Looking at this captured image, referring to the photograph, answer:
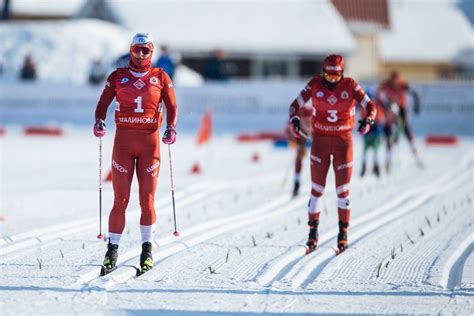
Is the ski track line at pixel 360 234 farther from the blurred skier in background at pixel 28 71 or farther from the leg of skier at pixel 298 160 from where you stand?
the blurred skier in background at pixel 28 71

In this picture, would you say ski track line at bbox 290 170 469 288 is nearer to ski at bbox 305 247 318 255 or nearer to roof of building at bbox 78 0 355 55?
ski at bbox 305 247 318 255

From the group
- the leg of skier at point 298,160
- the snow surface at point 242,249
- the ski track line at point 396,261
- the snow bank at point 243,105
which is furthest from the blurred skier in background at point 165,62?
the ski track line at point 396,261

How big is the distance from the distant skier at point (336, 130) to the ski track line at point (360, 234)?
0.56m

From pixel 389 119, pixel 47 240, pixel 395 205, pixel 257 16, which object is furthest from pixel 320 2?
pixel 47 240

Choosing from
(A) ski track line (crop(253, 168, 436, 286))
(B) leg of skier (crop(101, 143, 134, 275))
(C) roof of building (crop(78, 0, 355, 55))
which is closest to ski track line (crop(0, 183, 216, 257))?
(B) leg of skier (crop(101, 143, 134, 275))

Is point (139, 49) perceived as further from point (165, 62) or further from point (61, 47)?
point (61, 47)

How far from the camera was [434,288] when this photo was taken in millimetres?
7582

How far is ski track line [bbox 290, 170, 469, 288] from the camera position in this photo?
26.2ft

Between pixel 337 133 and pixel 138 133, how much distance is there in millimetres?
2504

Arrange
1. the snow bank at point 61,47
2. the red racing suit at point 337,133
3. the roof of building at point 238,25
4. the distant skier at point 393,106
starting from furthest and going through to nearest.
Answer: the roof of building at point 238,25, the snow bank at point 61,47, the distant skier at point 393,106, the red racing suit at point 337,133

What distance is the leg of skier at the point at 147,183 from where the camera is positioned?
825cm

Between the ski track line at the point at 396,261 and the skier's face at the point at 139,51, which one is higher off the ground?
the skier's face at the point at 139,51

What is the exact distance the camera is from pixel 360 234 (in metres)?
10.7

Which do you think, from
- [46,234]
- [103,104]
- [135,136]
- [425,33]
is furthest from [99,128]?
[425,33]
